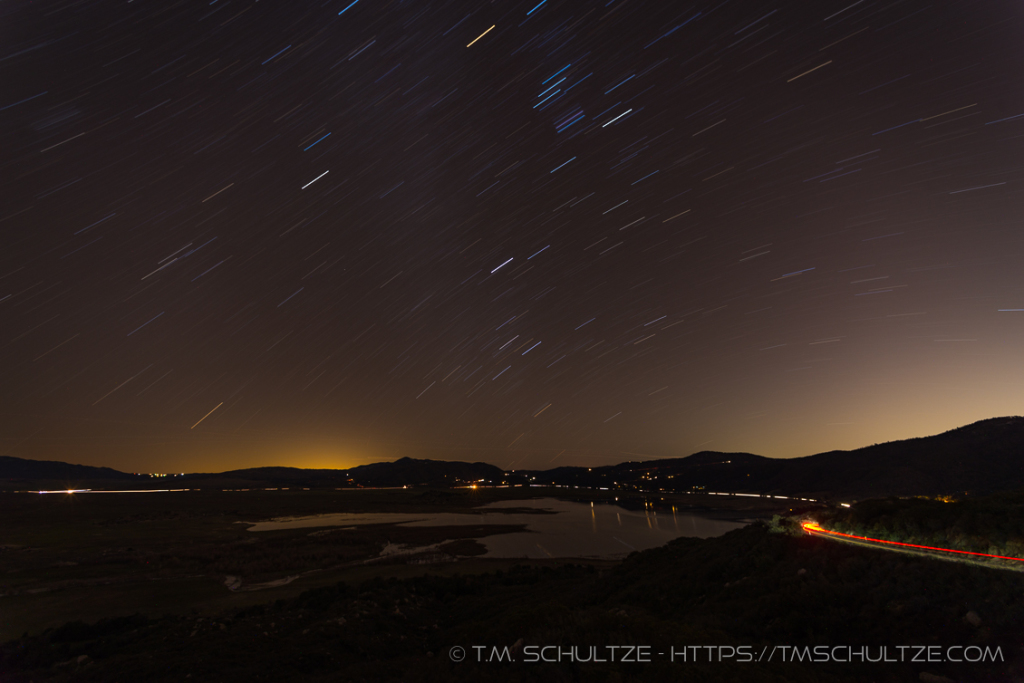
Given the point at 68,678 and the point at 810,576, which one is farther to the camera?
the point at 810,576

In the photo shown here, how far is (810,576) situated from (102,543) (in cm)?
4615

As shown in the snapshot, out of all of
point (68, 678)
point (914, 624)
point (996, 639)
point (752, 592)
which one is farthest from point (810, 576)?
point (68, 678)

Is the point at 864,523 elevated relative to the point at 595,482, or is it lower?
elevated

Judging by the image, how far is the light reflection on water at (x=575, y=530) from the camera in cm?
3378

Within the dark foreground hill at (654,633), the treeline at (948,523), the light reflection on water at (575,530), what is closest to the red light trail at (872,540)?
the treeline at (948,523)

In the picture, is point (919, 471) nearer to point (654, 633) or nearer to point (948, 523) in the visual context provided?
point (948, 523)

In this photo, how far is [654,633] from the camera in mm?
8328

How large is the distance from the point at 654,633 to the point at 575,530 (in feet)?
135

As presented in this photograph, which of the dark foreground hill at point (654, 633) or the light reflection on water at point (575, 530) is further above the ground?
the dark foreground hill at point (654, 633)

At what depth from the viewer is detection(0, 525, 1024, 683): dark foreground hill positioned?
7.09 metres

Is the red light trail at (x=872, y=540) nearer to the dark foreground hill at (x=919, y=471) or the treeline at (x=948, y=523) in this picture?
the treeline at (x=948, y=523)

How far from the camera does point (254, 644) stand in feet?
37.4

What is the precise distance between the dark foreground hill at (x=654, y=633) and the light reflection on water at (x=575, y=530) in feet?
59.7

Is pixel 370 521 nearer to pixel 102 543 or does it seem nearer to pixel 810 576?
pixel 102 543
